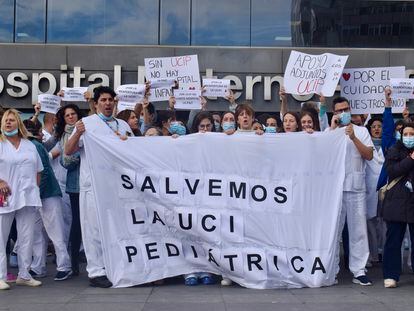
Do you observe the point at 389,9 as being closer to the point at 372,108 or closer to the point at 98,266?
the point at 372,108

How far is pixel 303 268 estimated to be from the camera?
679 centimetres

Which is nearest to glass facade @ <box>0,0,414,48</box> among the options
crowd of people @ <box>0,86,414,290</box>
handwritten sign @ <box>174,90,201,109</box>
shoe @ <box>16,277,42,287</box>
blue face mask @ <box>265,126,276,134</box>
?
handwritten sign @ <box>174,90,201,109</box>

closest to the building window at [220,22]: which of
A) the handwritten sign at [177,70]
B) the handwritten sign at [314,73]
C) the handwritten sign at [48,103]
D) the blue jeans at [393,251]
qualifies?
the handwritten sign at [177,70]

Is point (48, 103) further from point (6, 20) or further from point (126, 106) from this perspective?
point (6, 20)

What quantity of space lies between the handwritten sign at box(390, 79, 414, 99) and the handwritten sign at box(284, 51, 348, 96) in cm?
88

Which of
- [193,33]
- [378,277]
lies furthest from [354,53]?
[378,277]

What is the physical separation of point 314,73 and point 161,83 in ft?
7.09

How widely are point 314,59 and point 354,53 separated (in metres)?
9.20

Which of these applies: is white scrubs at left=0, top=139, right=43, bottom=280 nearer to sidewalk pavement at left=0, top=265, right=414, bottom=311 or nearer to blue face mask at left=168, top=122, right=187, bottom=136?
sidewalk pavement at left=0, top=265, right=414, bottom=311

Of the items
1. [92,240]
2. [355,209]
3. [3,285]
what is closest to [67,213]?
[92,240]

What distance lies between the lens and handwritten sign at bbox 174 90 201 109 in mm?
9148

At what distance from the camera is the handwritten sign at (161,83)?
934cm

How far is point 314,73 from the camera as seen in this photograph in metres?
8.63

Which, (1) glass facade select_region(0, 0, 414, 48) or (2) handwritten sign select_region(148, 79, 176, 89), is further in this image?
(1) glass facade select_region(0, 0, 414, 48)
